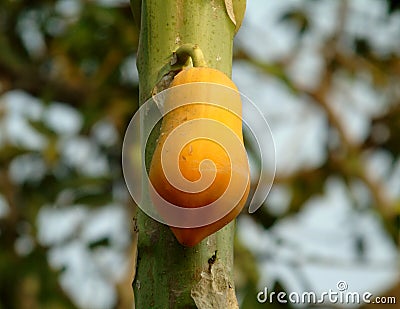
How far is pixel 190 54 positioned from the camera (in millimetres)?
583

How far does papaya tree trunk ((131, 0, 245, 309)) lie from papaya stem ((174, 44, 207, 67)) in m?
0.01

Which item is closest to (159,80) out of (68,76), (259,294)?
(259,294)

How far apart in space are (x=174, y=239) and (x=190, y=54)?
132mm

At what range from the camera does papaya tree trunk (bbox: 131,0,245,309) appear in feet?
1.85

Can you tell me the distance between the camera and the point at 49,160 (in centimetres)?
212

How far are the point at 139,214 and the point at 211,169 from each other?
8 centimetres

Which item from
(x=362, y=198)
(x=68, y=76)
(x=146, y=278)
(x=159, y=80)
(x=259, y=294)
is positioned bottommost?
(x=362, y=198)

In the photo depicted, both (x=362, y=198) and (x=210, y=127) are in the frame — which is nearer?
(x=210, y=127)

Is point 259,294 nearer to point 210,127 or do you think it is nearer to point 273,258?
point 273,258

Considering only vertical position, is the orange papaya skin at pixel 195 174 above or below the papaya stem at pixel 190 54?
below
